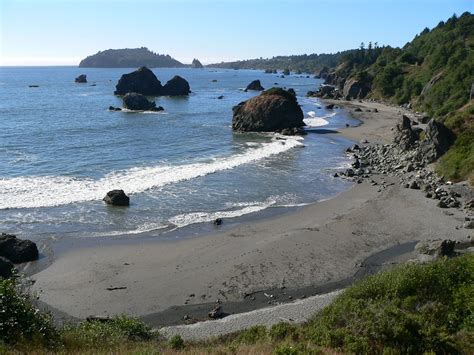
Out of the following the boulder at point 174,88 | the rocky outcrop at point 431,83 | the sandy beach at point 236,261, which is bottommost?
the sandy beach at point 236,261

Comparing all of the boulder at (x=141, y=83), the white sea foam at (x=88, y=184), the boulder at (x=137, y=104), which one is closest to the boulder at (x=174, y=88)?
the boulder at (x=141, y=83)

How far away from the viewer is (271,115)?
73.4 m

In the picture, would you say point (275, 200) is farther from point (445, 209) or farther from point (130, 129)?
point (130, 129)

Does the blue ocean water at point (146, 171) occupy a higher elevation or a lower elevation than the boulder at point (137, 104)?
lower

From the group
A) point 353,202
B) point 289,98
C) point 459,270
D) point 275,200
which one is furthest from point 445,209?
point 289,98

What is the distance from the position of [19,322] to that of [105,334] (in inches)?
114

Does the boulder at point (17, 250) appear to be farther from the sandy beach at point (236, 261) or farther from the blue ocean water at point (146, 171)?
the blue ocean water at point (146, 171)

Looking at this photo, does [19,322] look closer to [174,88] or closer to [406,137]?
[406,137]

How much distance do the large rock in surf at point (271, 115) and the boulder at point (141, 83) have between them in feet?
202

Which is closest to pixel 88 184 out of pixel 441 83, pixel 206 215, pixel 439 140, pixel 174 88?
pixel 206 215

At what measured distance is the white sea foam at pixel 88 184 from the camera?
3528 centimetres

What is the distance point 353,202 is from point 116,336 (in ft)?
82.8

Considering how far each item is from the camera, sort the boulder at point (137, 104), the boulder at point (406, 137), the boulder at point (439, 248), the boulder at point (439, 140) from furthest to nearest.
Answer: the boulder at point (137, 104) → the boulder at point (406, 137) → the boulder at point (439, 140) → the boulder at point (439, 248)

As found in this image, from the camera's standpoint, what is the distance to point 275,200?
37.4 m
